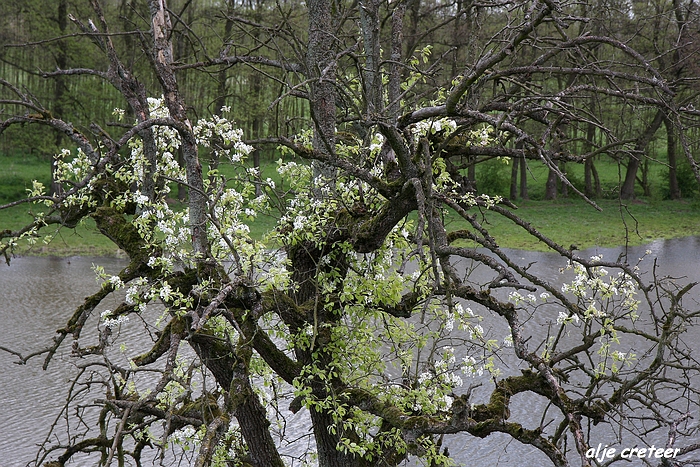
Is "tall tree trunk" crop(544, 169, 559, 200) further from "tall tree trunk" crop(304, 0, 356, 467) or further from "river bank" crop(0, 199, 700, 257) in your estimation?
"tall tree trunk" crop(304, 0, 356, 467)

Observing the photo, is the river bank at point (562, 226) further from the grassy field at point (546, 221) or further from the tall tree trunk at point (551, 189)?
the tall tree trunk at point (551, 189)

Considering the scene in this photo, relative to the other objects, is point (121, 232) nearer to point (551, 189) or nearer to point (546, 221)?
point (546, 221)

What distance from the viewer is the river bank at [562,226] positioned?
870 inches

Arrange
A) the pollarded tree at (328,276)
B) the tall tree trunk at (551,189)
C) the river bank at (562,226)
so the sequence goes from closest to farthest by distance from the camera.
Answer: the pollarded tree at (328,276) < the river bank at (562,226) < the tall tree trunk at (551,189)

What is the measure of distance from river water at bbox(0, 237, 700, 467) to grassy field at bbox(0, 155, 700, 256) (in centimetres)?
107

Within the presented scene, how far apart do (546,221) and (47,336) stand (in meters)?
18.3

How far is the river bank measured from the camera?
870 inches

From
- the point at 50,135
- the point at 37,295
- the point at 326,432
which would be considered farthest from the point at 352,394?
the point at 50,135

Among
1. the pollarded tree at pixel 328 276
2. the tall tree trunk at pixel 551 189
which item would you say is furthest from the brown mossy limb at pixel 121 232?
the tall tree trunk at pixel 551 189

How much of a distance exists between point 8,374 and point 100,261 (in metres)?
8.62

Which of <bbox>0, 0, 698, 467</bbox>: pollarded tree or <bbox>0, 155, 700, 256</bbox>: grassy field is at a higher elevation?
<bbox>0, 0, 698, 467</bbox>: pollarded tree

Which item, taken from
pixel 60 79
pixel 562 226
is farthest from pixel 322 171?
pixel 60 79

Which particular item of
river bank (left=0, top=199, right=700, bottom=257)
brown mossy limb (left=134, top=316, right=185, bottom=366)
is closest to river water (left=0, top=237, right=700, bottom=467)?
brown mossy limb (left=134, top=316, right=185, bottom=366)

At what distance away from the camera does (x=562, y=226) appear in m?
25.0
